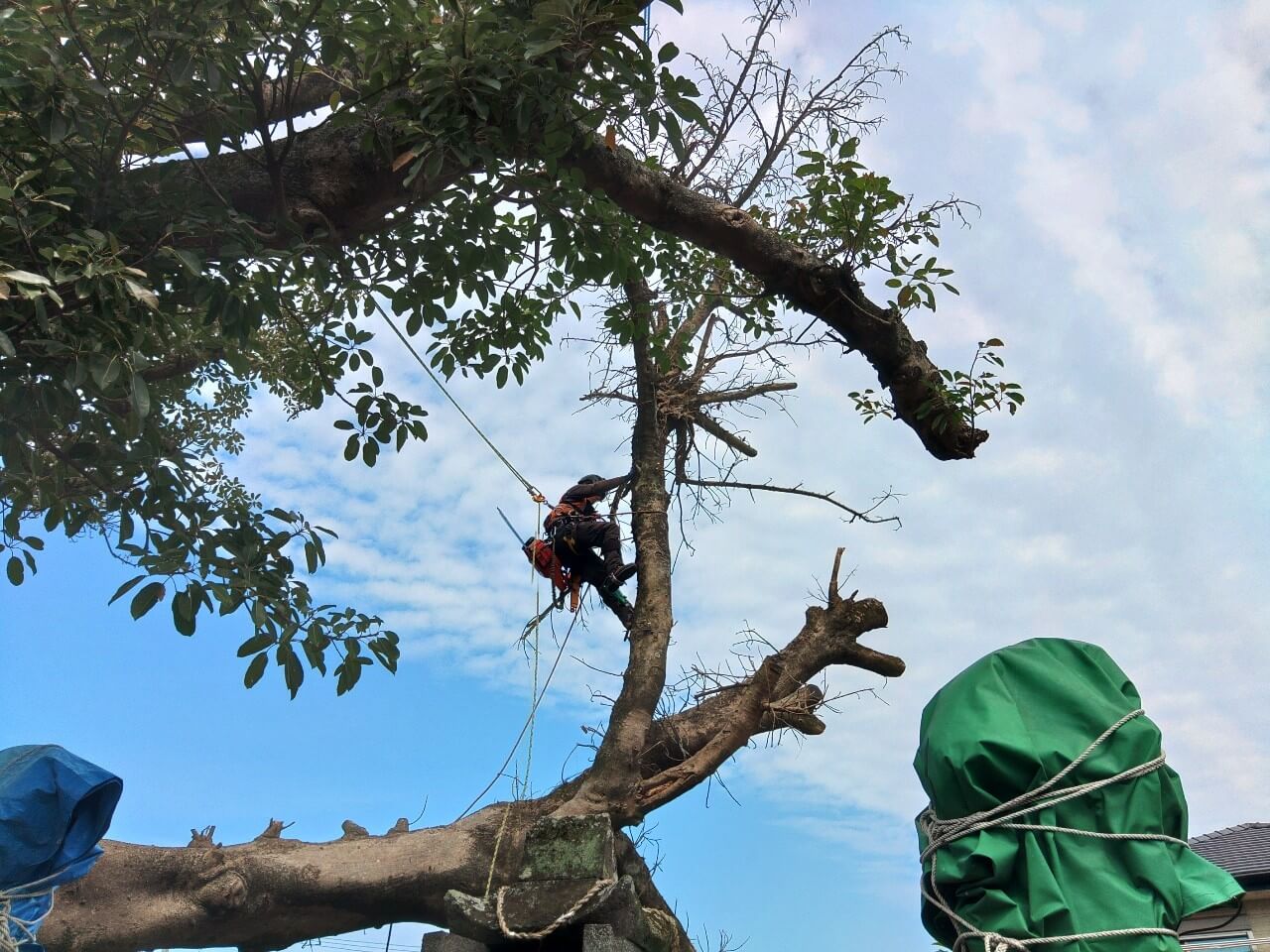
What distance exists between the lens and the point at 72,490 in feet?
14.0

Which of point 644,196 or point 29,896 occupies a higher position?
point 644,196

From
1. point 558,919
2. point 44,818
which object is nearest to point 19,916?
point 44,818

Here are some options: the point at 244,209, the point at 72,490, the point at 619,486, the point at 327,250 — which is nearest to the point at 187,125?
the point at 244,209

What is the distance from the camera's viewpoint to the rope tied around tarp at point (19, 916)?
293 centimetres

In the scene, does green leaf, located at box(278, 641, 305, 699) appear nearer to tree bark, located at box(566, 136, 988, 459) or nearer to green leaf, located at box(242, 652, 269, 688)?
green leaf, located at box(242, 652, 269, 688)

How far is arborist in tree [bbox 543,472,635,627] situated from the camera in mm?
5570

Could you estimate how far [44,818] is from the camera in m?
3.04

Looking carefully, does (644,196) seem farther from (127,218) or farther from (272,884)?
(272,884)

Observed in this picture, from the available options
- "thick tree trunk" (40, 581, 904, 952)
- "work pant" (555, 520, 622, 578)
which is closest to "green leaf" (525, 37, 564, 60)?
"work pant" (555, 520, 622, 578)

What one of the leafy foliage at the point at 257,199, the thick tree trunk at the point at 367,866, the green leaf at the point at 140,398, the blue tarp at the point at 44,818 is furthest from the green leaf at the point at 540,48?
the thick tree trunk at the point at 367,866

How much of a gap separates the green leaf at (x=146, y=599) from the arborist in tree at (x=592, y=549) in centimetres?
228

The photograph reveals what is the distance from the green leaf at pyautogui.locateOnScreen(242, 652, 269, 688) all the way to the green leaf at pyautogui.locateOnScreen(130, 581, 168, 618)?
404mm

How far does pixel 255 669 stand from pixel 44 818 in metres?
0.90

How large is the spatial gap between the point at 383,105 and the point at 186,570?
1.80m
